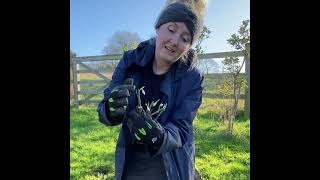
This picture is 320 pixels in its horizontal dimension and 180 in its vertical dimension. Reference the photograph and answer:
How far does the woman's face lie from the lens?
29.8 inches

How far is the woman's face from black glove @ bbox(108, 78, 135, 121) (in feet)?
0.33

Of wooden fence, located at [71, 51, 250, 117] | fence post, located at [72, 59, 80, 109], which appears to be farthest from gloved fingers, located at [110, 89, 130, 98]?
fence post, located at [72, 59, 80, 109]

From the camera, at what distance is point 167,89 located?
774 millimetres

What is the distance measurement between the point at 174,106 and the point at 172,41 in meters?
0.14

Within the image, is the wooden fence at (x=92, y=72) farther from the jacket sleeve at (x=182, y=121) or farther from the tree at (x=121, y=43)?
the jacket sleeve at (x=182, y=121)

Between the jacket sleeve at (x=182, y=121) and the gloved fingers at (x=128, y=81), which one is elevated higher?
the gloved fingers at (x=128, y=81)

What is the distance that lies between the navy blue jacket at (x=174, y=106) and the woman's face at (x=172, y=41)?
25 mm

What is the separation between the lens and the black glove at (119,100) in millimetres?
718

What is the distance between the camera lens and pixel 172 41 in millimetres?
759

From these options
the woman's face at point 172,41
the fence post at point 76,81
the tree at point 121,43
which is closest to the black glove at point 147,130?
the woman's face at point 172,41

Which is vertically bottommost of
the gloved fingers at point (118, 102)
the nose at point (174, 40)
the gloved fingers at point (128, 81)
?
the gloved fingers at point (118, 102)

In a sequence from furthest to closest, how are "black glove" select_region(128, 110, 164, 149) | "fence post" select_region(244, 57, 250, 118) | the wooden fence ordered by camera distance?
the wooden fence, "fence post" select_region(244, 57, 250, 118), "black glove" select_region(128, 110, 164, 149)

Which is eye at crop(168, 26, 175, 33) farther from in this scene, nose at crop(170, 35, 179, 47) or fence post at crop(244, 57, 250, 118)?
fence post at crop(244, 57, 250, 118)
